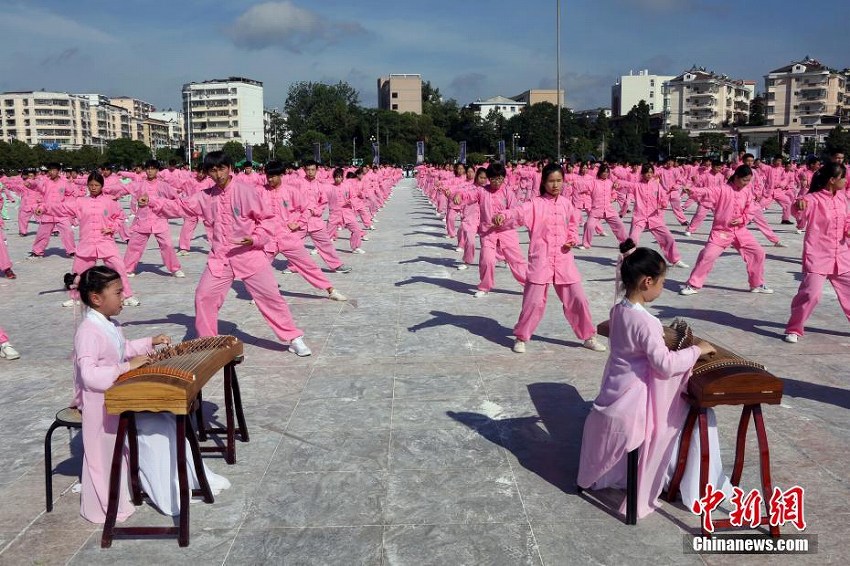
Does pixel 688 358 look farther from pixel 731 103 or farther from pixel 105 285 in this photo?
pixel 731 103

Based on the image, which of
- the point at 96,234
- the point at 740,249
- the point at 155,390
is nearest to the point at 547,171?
the point at 155,390

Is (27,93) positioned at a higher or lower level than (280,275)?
higher

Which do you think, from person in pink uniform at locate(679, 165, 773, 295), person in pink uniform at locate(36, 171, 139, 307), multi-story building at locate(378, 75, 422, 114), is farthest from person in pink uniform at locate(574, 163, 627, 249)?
multi-story building at locate(378, 75, 422, 114)

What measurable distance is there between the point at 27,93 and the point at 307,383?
487 feet

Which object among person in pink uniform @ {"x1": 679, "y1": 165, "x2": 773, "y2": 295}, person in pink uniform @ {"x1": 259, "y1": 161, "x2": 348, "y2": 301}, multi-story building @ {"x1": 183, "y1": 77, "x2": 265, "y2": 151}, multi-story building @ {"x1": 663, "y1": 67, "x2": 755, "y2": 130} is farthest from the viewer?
multi-story building @ {"x1": 183, "y1": 77, "x2": 265, "y2": 151}

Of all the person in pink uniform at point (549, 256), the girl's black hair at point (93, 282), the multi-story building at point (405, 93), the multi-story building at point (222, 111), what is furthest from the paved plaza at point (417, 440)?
the multi-story building at point (222, 111)

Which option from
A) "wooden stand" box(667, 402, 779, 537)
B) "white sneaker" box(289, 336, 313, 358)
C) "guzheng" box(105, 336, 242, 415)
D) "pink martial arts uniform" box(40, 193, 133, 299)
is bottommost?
"white sneaker" box(289, 336, 313, 358)

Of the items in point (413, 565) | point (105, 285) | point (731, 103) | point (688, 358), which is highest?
point (731, 103)

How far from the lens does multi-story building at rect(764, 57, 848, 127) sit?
9338 cm

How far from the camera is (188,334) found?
7676 mm

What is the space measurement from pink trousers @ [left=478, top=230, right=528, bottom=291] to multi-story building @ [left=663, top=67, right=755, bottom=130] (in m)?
95.5

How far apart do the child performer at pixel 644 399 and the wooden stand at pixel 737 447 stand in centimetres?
5

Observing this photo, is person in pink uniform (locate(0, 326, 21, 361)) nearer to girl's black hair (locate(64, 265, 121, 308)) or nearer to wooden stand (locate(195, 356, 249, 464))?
wooden stand (locate(195, 356, 249, 464))

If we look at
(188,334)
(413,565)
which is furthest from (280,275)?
(413,565)
